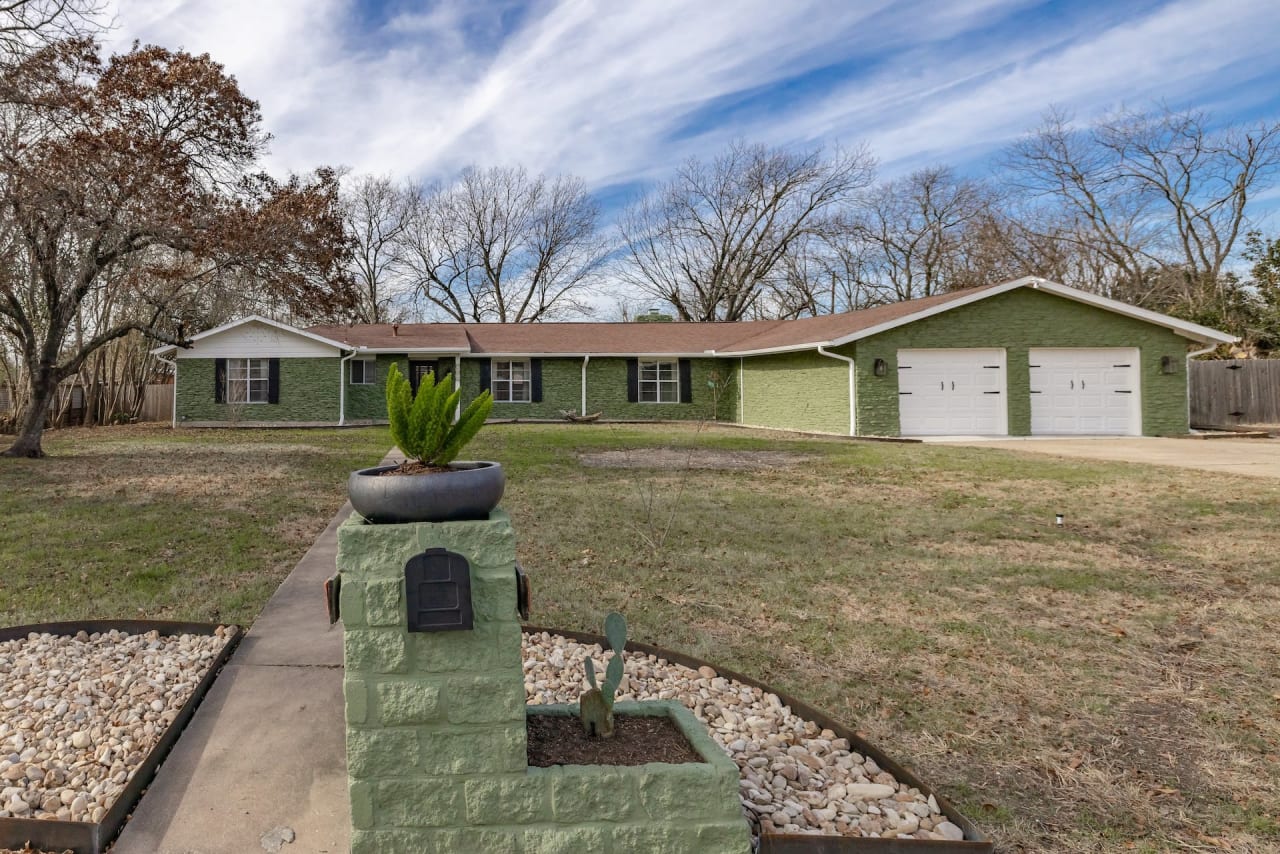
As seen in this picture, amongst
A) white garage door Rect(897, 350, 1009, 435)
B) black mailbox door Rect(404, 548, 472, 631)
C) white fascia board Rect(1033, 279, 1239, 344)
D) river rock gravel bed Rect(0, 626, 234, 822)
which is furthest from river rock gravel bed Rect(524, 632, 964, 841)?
white fascia board Rect(1033, 279, 1239, 344)

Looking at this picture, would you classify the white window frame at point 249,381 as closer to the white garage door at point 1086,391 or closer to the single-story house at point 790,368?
the single-story house at point 790,368

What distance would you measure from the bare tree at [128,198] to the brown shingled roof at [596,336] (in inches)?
267

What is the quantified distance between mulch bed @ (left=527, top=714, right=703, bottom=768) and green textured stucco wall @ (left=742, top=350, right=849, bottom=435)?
535 inches

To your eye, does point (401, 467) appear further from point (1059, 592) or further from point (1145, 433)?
point (1145, 433)

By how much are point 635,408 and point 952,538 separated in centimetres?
1516

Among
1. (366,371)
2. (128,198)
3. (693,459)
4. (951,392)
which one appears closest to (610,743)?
(693,459)

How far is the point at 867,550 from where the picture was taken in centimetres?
532

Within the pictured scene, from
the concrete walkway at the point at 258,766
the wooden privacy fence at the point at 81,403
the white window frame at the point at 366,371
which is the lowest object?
the concrete walkway at the point at 258,766

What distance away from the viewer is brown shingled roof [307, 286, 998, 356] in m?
18.8

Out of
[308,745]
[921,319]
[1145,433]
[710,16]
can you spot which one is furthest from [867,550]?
[1145,433]

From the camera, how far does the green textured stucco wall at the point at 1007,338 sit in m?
14.7

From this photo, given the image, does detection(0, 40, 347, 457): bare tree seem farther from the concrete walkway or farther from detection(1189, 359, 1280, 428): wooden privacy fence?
detection(1189, 359, 1280, 428): wooden privacy fence

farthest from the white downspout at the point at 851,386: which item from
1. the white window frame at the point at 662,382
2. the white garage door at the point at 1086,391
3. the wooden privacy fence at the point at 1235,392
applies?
the wooden privacy fence at the point at 1235,392

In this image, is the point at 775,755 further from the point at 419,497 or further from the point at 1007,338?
the point at 1007,338
